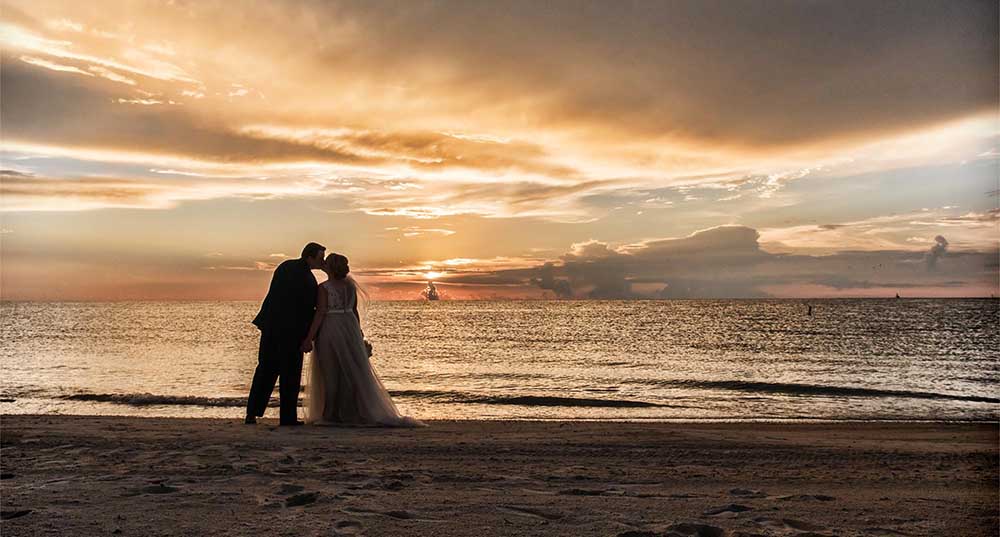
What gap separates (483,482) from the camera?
646 centimetres

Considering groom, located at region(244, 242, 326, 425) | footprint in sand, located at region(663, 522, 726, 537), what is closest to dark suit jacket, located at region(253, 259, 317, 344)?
groom, located at region(244, 242, 326, 425)

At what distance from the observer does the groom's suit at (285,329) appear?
9938 mm

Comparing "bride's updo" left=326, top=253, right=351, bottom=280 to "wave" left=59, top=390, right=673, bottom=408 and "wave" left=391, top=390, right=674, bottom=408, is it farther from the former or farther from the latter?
"wave" left=391, top=390, right=674, bottom=408

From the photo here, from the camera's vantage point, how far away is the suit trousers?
9953mm

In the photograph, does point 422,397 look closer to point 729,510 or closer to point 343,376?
point 343,376

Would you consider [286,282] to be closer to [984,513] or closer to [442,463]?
[442,463]

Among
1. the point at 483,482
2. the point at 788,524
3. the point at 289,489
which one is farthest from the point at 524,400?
the point at 788,524

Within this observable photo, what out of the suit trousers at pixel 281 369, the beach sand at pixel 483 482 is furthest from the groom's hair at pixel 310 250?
the beach sand at pixel 483 482

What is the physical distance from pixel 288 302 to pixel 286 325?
1.11 feet

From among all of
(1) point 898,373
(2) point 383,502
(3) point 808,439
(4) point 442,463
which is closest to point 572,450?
(4) point 442,463

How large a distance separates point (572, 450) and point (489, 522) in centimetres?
349

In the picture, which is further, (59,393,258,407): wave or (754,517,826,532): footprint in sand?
(59,393,258,407): wave

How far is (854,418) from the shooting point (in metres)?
15.8

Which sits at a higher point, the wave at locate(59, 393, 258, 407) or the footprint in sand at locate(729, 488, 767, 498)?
the footprint in sand at locate(729, 488, 767, 498)
